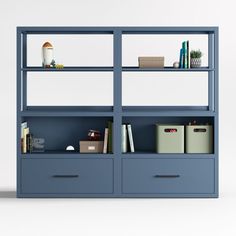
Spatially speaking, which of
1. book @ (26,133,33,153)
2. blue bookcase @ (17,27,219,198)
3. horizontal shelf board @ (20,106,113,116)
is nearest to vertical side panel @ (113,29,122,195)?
blue bookcase @ (17,27,219,198)

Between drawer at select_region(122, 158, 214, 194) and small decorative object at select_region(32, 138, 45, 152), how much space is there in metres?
0.92

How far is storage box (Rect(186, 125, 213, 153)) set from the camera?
9.28 meters

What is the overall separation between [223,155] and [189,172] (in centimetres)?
244

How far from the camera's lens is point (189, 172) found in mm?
9234

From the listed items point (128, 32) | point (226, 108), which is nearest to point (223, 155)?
point (226, 108)

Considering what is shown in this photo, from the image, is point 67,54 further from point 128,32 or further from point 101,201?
point 101,201

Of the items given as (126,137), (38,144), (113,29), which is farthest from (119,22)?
(38,144)

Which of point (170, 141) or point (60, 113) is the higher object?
point (60, 113)

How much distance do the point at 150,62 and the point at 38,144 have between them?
1.50 metres

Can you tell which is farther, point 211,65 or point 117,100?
point 211,65

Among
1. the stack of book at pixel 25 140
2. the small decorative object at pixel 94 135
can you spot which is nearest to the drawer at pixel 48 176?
the stack of book at pixel 25 140

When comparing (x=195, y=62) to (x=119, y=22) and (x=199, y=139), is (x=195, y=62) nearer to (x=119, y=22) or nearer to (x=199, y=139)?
(x=199, y=139)

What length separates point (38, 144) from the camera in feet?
30.9

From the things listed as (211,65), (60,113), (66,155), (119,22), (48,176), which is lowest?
(48,176)
